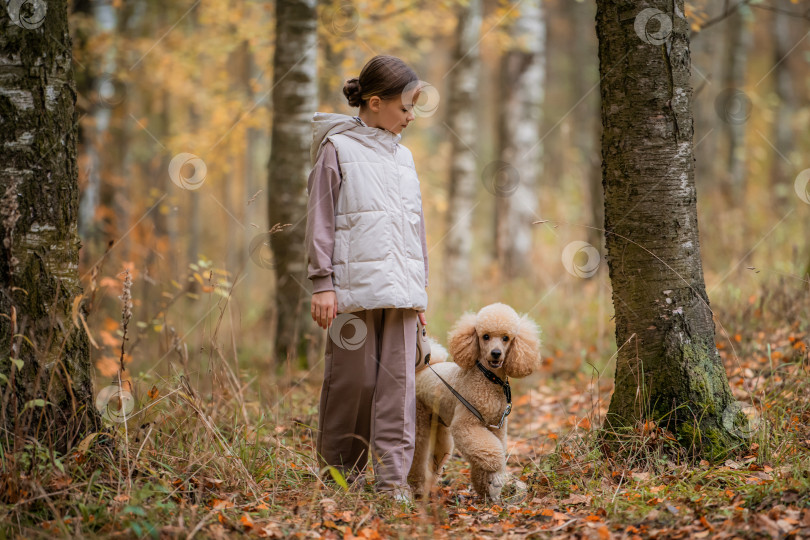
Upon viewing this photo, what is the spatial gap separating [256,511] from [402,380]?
861mm

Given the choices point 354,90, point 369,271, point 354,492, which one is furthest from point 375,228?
point 354,492

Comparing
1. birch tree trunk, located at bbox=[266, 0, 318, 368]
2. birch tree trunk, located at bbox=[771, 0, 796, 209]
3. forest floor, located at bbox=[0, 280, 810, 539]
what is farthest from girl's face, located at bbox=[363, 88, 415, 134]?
birch tree trunk, located at bbox=[771, 0, 796, 209]

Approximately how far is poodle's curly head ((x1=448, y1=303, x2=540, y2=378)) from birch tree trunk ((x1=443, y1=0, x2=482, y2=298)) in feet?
18.9

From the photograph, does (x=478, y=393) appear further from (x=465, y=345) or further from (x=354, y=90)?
(x=354, y=90)

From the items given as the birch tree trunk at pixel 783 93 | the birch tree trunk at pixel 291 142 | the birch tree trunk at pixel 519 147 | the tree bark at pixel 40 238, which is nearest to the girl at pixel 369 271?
the tree bark at pixel 40 238

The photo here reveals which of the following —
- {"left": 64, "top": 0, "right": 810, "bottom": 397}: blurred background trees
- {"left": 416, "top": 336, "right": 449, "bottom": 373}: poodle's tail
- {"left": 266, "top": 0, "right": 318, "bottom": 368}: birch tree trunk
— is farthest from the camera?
{"left": 266, "top": 0, "right": 318, "bottom": 368}: birch tree trunk

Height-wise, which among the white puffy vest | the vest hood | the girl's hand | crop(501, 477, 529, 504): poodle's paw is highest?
the vest hood

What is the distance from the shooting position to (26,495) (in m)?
2.29

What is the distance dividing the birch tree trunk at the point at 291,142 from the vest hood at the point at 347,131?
2380mm

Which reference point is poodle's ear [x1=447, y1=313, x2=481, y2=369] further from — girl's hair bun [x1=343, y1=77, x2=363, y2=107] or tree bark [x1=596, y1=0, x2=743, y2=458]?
girl's hair bun [x1=343, y1=77, x2=363, y2=107]

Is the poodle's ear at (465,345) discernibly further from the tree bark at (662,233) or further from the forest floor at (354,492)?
the tree bark at (662,233)

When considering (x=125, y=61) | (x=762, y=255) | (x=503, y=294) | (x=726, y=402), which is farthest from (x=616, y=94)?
(x=125, y=61)

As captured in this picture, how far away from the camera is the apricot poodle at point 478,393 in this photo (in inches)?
121

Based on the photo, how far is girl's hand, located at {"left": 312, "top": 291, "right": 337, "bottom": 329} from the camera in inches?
112
